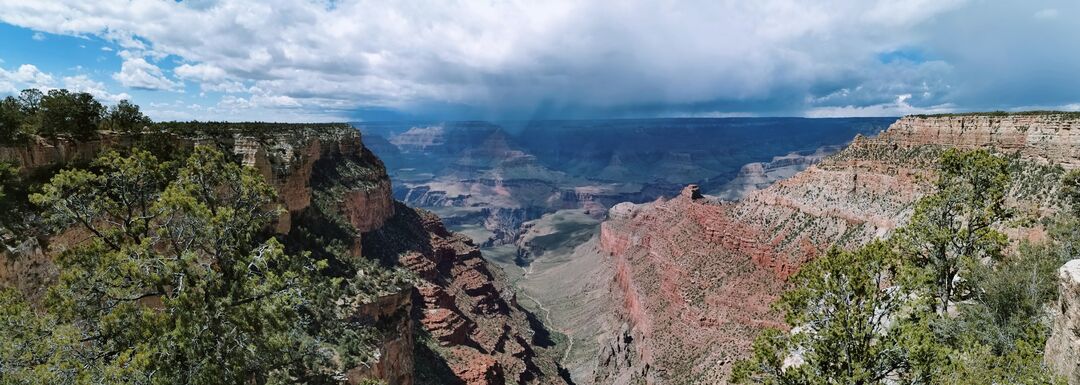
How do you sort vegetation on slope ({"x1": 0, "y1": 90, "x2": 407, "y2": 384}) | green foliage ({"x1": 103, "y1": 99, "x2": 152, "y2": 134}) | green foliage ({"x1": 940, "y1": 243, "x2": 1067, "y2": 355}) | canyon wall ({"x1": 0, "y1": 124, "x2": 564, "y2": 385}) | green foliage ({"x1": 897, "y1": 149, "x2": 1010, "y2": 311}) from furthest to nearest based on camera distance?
green foliage ({"x1": 103, "y1": 99, "x2": 152, "y2": 134}) < canyon wall ({"x1": 0, "y1": 124, "x2": 564, "y2": 385}) < green foliage ({"x1": 897, "y1": 149, "x2": 1010, "y2": 311}) < green foliage ({"x1": 940, "y1": 243, "x2": 1067, "y2": 355}) < vegetation on slope ({"x1": 0, "y1": 90, "x2": 407, "y2": 384})

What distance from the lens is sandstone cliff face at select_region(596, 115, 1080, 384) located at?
4041 cm

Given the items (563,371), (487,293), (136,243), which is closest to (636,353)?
Result: (563,371)

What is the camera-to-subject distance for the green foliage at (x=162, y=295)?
11469 millimetres

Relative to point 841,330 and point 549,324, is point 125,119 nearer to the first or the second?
point 841,330

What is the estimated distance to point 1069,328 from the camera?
11.8 m

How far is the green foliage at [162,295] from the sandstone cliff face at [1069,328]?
17.3 metres

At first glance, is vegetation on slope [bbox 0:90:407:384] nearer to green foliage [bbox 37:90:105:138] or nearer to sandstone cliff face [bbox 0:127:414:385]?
sandstone cliff face [bbox 0:127:414:385]

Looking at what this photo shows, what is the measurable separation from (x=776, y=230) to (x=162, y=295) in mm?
51009

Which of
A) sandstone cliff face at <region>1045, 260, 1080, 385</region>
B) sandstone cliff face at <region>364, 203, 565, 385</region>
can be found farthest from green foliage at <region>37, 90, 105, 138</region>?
sandstone cliff face at <region>1045, 260, 1080, 385</region>

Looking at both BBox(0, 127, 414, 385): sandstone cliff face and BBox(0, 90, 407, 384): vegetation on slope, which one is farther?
BBox(0, 127, 414, 385): sandstone cliff face

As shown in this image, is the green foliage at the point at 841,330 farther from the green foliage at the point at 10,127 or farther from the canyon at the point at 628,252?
the green foliage at the point at 10,127

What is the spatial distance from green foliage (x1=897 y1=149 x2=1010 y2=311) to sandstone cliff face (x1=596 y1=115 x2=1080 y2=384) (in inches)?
622

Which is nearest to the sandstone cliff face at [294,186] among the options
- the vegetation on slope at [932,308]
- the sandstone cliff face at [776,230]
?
the vegetation on slope at [932,308]

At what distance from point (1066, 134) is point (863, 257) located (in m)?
37.8
